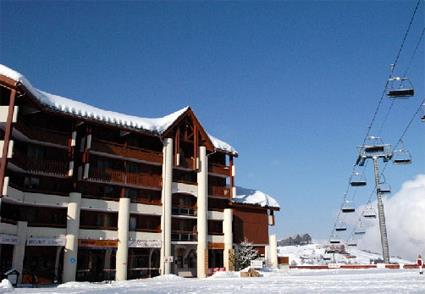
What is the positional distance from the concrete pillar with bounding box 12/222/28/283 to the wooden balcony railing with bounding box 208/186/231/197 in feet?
68.3

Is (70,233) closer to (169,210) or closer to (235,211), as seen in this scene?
(169,210)

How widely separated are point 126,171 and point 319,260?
99352 mm

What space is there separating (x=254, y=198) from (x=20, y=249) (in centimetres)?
2878

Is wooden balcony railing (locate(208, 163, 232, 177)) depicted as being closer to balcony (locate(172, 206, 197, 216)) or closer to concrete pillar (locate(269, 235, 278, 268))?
balcony (locate(172, 206, 197, 216))

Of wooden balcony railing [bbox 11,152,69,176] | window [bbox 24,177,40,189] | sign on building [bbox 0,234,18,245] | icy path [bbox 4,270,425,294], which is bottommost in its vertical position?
icy path [bbox 4,270,425,294]

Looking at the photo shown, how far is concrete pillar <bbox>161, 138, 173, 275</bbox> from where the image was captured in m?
42.9

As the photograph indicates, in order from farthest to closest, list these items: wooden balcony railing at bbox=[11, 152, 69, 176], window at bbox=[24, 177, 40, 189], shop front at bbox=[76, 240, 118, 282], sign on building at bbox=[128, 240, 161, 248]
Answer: sign on building at bbox=[128, 240, 161, 248] < shop front at bbox=[76, 240, 118, 282] < window at bbox=[24, 177, 40, 189] < wooden balcony railing at bbox=[11, 152, 69, 176]

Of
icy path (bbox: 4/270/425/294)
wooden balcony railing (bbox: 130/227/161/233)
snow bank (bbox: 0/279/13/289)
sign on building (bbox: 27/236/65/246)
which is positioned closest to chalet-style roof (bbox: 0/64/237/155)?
wooden balcony railing (bbox: 130/227/161/233)

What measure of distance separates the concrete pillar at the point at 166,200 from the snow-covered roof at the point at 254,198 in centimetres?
983

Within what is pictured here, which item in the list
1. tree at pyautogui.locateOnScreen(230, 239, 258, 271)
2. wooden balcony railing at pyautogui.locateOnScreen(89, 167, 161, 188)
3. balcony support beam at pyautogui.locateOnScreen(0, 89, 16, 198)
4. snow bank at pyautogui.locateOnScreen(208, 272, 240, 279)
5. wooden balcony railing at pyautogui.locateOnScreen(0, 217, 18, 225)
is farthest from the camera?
tree at pyautogui.locateOnScreen(230, 239, 258, 271)

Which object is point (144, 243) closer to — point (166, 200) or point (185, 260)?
point (166, 200)

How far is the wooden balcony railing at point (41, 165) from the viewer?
34.6 metres

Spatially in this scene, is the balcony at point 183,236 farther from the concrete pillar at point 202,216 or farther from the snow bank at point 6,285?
the snow bank at point 6,285

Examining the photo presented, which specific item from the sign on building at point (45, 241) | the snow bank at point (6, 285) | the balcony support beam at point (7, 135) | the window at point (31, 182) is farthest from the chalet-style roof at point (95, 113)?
the snow bank at point (6, 285)
